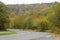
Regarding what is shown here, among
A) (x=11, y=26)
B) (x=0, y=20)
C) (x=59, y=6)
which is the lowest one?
(x=11, y=26)

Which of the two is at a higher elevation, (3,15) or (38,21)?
(3,15)

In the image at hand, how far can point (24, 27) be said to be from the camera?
90.3 meters

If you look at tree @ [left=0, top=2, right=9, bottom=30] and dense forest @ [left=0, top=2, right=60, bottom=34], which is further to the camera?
tree @ [left=0, top=2, right=9, bottom=30]

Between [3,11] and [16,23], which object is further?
[16,23]

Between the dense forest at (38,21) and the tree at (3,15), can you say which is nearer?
the dense forest at (38,21)

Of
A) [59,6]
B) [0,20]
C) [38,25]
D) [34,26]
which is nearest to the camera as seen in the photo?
[59,6]

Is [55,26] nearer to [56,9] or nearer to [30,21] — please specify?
[56,9]

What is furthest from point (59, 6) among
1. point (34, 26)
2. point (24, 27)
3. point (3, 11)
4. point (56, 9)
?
point (24, 27)

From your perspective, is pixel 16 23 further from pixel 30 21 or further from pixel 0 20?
pixel 0 20

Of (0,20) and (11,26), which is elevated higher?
(0,20)

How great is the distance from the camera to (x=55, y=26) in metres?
60.3

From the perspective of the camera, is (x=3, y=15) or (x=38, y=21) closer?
(x=3, y=15)

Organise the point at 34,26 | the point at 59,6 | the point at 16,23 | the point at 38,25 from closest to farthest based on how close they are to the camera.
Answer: the point at 59,6, the point at 38,25, the point at 34,26, the point at 16,23

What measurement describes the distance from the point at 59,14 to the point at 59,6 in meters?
2.32
